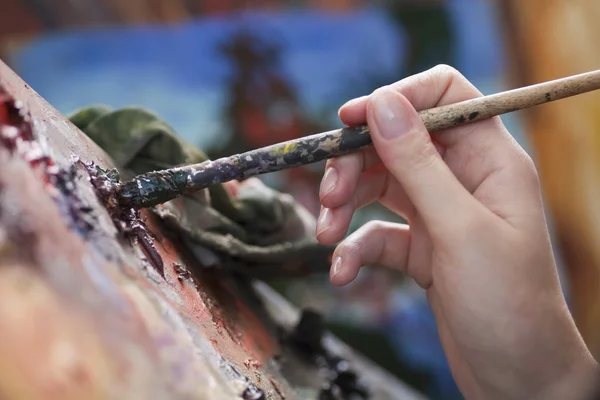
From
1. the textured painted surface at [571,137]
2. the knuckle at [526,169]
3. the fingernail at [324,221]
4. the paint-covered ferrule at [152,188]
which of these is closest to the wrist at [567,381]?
the knuckle at [526,169]

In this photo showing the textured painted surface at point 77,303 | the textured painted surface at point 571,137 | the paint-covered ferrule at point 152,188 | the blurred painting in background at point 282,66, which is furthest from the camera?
the blurred painting in background at point 282,66

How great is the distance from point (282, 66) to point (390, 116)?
1.33m

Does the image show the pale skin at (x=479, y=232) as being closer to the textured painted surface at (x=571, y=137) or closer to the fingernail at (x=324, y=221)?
the fingernail at (x=324, y=221)

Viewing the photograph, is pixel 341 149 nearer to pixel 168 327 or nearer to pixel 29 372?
pixel 168 327

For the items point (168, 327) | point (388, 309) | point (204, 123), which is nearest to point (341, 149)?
point (168, 327)

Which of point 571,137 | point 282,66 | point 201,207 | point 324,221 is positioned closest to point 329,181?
point 324,221

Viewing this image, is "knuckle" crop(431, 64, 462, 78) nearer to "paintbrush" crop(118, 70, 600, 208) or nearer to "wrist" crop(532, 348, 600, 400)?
"paintbrush" crop(118, 70, 600, 208)

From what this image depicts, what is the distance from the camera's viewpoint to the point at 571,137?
154 cm

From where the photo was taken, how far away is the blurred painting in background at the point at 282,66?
171cm

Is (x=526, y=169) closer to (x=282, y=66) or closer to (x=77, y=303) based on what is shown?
(x=77, y=303)

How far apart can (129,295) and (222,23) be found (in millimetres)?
1616

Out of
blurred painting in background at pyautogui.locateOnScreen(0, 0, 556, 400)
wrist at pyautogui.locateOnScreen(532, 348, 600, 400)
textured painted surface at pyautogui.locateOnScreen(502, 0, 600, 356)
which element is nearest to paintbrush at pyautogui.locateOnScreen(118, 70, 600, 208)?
wrist at pyautogui.locateOnScreen(532, 348, 600, 400)

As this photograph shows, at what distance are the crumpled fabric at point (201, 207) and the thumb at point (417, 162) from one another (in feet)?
0.94

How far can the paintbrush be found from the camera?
2.03ft
